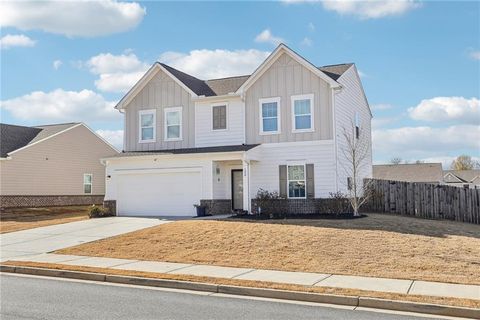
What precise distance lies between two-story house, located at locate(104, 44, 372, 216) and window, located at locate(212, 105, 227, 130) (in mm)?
56

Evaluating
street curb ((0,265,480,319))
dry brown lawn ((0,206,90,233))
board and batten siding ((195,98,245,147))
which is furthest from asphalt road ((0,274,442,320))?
board and batten siding ((195,98,245,147))

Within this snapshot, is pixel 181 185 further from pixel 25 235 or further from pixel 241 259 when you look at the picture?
pixel 241 259

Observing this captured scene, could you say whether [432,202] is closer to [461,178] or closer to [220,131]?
[220,131]

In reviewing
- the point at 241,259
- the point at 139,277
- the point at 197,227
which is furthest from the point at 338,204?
the point at 139,277

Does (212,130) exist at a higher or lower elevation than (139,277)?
higher

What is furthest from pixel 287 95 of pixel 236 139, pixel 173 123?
pixel 173 123

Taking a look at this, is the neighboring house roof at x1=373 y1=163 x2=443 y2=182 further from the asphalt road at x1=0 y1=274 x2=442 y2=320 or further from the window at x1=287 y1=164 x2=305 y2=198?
the asphalt road at x1=0 y1=274 x2=442 y2=320

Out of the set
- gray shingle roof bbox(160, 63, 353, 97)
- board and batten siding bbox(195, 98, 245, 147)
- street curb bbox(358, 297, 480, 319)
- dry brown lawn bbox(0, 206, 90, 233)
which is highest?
gray shingle roof bbox(160, 63, 353, 97)

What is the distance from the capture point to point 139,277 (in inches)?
439

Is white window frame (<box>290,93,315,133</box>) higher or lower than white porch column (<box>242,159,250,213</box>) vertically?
higher

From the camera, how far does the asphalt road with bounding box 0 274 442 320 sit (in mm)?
8000

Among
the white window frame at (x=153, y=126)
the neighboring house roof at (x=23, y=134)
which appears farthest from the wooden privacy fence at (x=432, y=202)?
the neighboring house roof at (x=23, y=134)

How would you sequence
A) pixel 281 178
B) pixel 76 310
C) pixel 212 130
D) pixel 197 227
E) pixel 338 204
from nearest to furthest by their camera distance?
pixel 76 310 < pixel 197 227 < pixel 338 204 < pixel 281 178 < pixel 212 130

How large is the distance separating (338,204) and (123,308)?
14957mm
